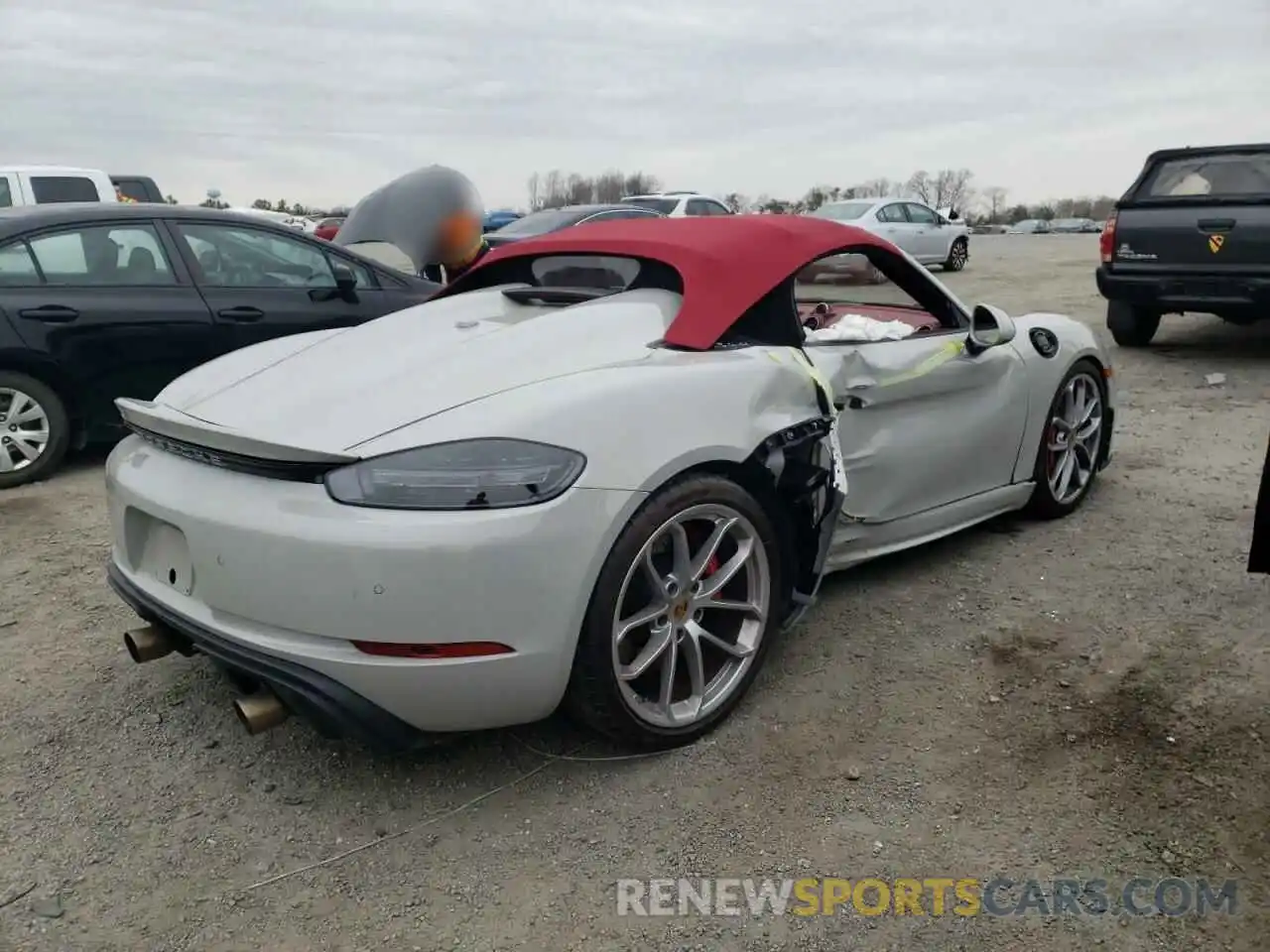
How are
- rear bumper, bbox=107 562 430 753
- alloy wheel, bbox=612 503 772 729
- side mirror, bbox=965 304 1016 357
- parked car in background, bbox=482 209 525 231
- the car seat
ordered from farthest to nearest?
parked car in background, bbox=482 209 525 231 < the car seat < side mirror, bbox=965 304 1016 357 < alloy wheel, bbox=612 503 772 729 < rear bumper, bbox=107 562 430 753

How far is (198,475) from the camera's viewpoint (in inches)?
98.1

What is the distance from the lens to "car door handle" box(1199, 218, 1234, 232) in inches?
300

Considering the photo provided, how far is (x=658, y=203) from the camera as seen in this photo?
617 inches

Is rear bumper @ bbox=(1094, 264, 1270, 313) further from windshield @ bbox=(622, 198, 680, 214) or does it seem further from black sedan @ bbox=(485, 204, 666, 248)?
windshield @ bbox=(622, 198, 680, 214)

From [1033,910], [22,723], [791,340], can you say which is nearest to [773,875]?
[1033,910]

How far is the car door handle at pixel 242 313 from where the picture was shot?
5699 millimetres

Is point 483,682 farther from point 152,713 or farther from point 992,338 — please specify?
point 992,338

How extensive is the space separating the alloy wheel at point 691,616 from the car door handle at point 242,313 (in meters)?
3.89

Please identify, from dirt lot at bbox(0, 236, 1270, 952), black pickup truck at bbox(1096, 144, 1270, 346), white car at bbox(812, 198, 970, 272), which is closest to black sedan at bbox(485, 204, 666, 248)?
black pickup truck at bbox(1096, 144, 1270, 346)

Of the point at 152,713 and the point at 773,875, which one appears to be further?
the point at 152,713

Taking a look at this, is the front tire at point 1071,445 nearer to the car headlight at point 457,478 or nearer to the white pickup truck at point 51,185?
the car headlight at point 457,478

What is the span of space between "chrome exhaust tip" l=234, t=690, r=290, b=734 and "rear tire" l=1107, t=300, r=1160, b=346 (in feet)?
27.0

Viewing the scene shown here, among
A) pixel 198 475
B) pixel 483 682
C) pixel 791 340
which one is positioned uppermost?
pixel 791 340

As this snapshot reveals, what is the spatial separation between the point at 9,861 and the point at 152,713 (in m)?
0.66
